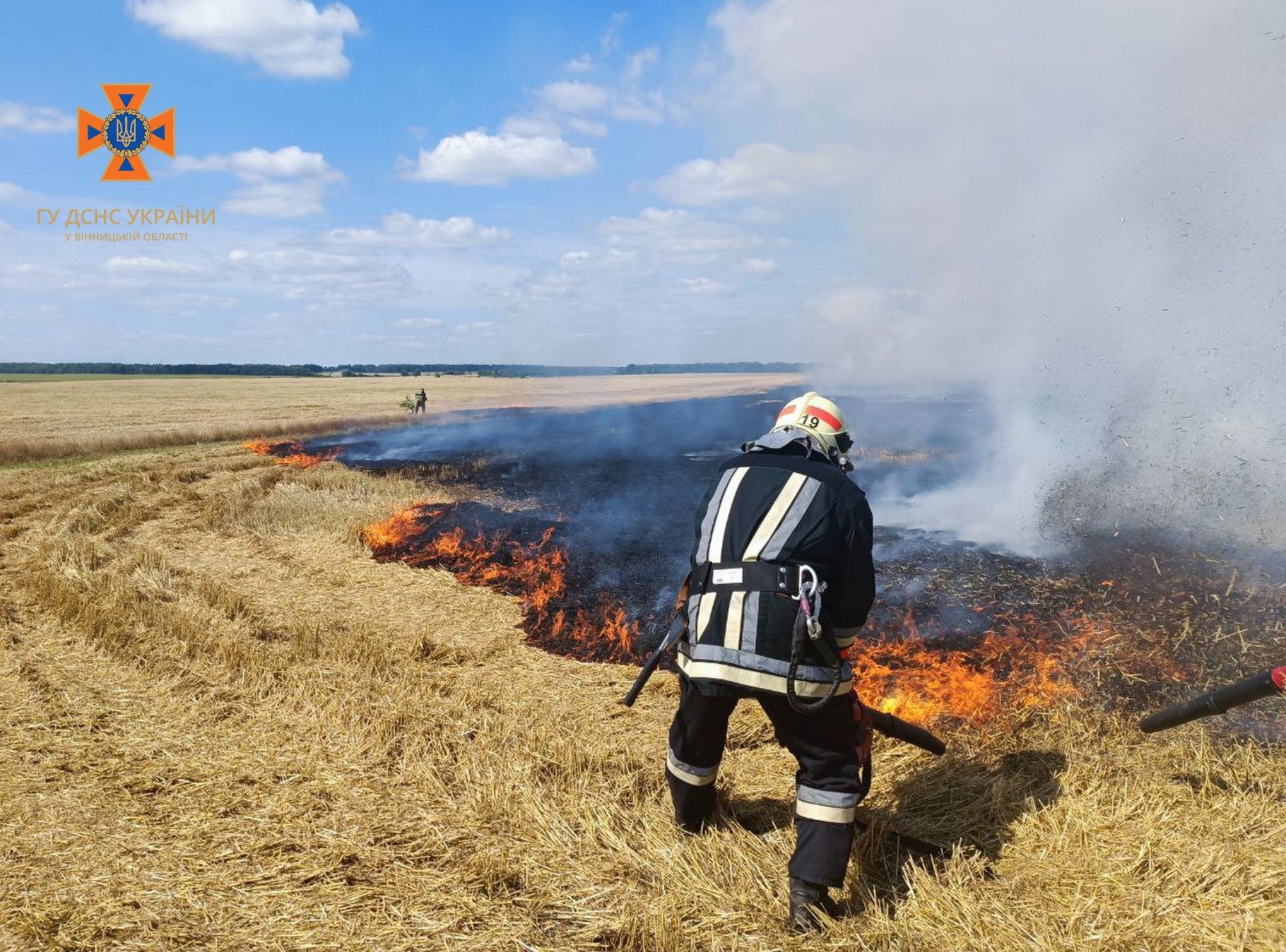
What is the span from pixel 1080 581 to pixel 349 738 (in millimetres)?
7039

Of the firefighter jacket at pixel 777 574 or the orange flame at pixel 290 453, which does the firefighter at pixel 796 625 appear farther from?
the orange flame at pixel 290 453

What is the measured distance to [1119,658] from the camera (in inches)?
234

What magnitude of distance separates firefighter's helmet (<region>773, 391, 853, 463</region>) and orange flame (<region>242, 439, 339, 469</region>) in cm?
1841

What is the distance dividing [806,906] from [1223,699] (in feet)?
7.41

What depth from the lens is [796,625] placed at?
10.9 feet

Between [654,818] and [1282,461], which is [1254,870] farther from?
[1282,461]

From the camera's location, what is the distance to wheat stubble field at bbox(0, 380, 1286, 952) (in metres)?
3.37

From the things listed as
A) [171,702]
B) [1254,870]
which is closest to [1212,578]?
[1254,870]

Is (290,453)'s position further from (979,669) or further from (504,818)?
(979,669)

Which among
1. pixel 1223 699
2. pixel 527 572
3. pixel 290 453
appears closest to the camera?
pixel 1223 699

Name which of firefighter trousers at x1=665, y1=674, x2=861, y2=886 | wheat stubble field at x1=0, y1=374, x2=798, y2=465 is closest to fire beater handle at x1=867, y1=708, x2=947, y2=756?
firefighter trousers at x1=665, y1=674, x2=861, y2=886

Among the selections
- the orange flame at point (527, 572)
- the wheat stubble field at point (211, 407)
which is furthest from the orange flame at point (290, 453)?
the orange flame at point (527, 572)

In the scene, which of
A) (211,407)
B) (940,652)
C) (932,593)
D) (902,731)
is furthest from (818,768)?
(211,407)

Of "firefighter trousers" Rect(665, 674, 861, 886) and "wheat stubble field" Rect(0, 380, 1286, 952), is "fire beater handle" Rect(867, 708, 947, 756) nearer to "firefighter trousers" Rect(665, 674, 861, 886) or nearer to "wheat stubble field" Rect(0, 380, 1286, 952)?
"wheat stubble field" Rect(0, 380, 1286, 952)
